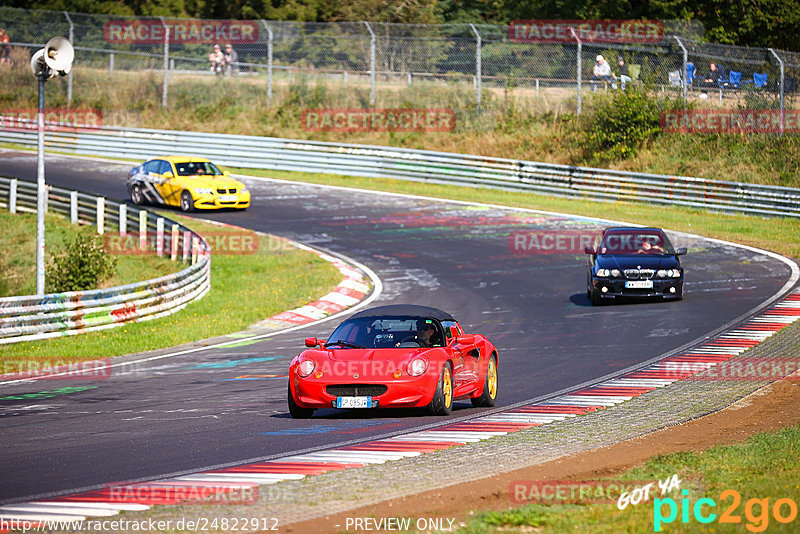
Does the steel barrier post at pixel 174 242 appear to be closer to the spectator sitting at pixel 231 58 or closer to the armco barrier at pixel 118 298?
the armco barrier at pixel 118 298

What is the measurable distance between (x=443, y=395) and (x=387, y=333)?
100 centimetres

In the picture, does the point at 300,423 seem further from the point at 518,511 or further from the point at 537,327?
the point at 537,327

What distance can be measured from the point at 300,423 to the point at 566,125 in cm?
3154

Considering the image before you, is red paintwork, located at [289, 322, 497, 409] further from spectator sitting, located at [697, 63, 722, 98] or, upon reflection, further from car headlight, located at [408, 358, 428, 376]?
spectator sitting, located at [697, 63, 722, 98]

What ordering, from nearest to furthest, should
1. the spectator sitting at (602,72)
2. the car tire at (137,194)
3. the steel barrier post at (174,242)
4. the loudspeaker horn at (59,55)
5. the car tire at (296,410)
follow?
the car tire at (296,410), the loudspeaker horn at (59,55), the steel barrier post at (174,242), the car tire at (137,194), the spectator sitting at (602,72)

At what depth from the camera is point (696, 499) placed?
7324 millimetres

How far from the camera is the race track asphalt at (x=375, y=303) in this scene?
9.85 m

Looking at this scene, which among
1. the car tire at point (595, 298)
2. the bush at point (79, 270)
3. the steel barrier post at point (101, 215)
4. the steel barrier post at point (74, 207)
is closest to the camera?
the car tire at point (595, 298)

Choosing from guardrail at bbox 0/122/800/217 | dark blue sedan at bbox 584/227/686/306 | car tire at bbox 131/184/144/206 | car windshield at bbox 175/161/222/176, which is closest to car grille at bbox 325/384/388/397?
dark blue sedan at bbox 584/227/686/306

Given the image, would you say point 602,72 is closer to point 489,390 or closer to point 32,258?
point 32,258

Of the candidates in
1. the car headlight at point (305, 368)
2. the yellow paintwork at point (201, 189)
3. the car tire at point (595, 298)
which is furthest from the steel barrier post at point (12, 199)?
the car headlight at point (305, 368)

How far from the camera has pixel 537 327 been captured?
741 inches

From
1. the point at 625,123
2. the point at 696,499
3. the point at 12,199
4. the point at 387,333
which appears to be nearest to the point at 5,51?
the point at 12,199

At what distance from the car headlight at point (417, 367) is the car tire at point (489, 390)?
135cm
